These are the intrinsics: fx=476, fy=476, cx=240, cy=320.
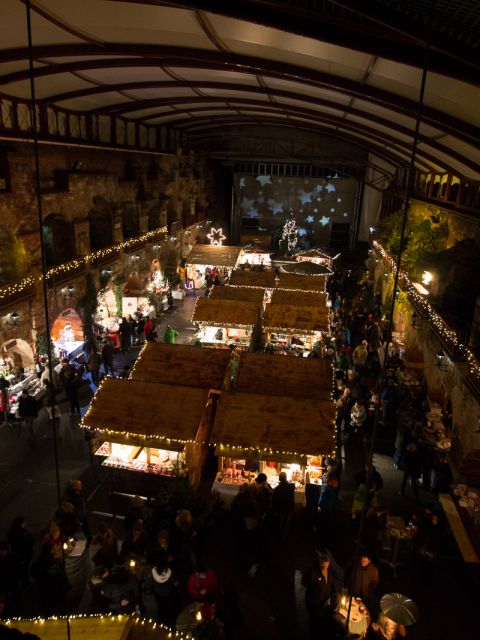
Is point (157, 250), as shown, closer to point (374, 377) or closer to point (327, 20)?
point (374, 377)

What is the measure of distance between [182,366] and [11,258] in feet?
17.1

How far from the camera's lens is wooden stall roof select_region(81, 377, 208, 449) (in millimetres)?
7980

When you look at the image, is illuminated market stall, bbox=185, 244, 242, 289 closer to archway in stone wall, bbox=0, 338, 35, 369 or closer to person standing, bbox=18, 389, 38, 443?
archway in stone wall, bbox=0, 338, 35, 369

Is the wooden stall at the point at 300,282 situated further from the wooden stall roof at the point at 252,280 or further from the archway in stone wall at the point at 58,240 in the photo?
the archway in stone wall at the point at 58,240

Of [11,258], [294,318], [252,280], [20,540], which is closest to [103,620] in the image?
[20,540]

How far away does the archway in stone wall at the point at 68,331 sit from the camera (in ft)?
45.8

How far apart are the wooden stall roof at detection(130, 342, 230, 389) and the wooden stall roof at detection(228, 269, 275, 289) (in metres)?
7.12

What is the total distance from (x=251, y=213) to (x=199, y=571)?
2929 centimetres

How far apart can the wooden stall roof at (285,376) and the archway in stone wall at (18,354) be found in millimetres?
5652

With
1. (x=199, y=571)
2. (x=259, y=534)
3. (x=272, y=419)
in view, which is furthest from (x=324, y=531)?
(x=199, y=571)

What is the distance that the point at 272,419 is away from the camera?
8258mm

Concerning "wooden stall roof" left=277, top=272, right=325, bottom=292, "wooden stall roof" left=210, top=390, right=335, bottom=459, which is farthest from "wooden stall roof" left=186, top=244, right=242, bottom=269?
"wooden stall roof" left=210, top=390, right=335, bottom=459

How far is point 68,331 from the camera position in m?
14.4

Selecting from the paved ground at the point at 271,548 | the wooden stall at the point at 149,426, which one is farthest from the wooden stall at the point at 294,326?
the wooden stall at the point at 149,426
